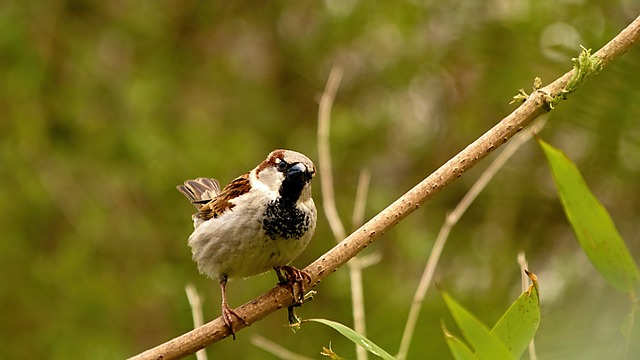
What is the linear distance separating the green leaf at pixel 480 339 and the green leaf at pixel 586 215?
254mm

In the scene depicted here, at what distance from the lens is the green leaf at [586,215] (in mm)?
1334

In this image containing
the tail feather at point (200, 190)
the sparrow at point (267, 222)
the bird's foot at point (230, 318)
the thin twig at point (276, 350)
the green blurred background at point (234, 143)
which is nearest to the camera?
the bird's foot at point (230, 318)

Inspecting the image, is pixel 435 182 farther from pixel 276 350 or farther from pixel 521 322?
pixel 276 350

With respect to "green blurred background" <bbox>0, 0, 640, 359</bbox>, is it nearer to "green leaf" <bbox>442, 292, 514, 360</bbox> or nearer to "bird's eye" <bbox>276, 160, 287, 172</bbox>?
"bird's eye" <bbox>276, 160, 287, 172</bbox>

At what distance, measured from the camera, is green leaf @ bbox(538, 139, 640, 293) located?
1.33 m

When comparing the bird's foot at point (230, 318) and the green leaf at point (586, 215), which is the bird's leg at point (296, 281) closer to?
the bird's foot at point (230, 318)

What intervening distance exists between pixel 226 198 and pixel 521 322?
Answer: 97 centimetres

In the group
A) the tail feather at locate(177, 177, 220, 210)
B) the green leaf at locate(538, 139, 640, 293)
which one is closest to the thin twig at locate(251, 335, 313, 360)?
the tail feather at locate(177, 177, 220, 210)

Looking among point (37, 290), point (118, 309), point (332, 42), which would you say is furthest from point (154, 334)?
point (332, 42)

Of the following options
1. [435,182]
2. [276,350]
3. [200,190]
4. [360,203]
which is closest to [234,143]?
[200,190]

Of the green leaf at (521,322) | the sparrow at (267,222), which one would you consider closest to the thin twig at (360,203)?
the sparrow at (267,222)

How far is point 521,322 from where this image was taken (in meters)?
1.22

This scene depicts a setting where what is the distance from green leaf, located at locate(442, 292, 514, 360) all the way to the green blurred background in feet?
6.40

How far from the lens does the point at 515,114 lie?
140cm
